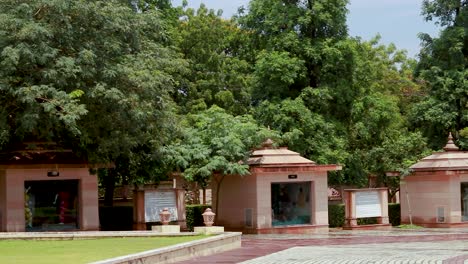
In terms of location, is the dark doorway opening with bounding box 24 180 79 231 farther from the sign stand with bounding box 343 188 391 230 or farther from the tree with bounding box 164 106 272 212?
the sign stand with bounding box 343 188 391 230

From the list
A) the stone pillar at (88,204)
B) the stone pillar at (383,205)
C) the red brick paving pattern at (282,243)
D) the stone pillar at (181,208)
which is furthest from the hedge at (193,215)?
the stone pillar at (383,205)

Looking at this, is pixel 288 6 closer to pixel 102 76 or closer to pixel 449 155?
pixel 449 155

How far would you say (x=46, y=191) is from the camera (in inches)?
1266

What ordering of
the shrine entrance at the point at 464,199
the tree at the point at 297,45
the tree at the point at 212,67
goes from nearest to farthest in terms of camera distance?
the shrine entrance at the point at 464,199 < the tree at the point at 297,45 < the tree at the point at 212,67

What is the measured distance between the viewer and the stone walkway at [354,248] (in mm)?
21094

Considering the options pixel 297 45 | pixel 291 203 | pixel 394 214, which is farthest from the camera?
pixel 394 214

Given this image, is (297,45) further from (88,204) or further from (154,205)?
(88,204)

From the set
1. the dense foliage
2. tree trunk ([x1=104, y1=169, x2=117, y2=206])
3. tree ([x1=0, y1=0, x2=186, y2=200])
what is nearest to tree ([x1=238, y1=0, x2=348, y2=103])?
the dense foliage

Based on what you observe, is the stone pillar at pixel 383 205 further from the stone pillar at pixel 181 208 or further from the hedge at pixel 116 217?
the hedge at pixel 116 217

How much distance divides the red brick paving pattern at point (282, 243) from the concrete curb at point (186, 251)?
0.26 meters

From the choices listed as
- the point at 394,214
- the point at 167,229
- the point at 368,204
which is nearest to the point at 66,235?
the point at 167,229

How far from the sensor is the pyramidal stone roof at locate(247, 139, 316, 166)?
118ft

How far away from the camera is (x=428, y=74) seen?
153 feet

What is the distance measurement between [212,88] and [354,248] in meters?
23.2
